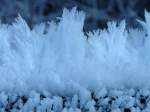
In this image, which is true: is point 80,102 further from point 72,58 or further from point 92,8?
point 92,8

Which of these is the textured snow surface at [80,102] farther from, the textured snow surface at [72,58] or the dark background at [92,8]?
the dark background at [92,8]

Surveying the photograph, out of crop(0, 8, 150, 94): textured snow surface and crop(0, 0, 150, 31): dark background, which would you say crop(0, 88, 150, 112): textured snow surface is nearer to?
crop(0, 8, 150, 94): textured snow surface

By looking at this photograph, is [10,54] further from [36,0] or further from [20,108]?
[36,0]

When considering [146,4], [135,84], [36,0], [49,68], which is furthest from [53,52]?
[146,4]

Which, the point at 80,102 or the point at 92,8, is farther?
the point at 92,8

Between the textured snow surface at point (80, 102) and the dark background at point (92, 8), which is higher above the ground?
the dark background at point (92, 8)

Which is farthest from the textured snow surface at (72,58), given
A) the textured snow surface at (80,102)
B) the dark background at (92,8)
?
the dark background at (92,8)

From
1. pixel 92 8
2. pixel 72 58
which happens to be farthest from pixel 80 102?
pixel 92 8
